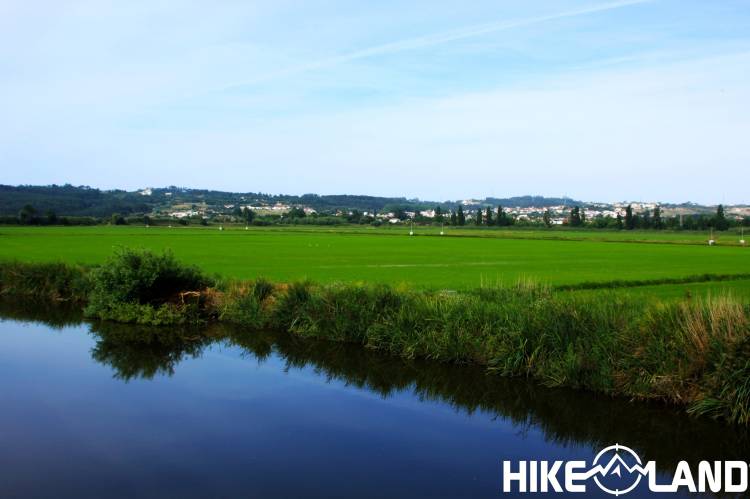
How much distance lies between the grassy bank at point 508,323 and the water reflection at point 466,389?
464 millimetres

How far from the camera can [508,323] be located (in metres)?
18.8

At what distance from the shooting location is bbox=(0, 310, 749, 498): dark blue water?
1172cm

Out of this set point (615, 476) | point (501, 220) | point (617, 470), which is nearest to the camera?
point (615, 476)

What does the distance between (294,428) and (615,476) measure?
20.1ft

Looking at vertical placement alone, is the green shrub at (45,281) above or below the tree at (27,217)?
below

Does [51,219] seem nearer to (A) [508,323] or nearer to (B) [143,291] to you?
(B) [143,291]

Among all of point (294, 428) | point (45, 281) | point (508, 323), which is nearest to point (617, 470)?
point (294, 428)

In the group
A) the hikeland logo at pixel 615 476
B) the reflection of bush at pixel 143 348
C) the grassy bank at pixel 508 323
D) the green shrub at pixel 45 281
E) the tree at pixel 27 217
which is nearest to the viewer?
the hikeland logo at pixel 615 476

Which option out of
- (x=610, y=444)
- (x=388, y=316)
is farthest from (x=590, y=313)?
(x=388, y=316)

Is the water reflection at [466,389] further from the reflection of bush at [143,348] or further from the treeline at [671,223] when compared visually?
the treeline at [671,223]

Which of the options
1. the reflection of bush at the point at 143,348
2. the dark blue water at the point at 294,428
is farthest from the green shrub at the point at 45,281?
the dark blue water at the point at 294,428

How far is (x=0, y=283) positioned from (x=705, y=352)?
3457cm

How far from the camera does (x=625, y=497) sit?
11.3 m

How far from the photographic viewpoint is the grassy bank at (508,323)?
14.9 meters
